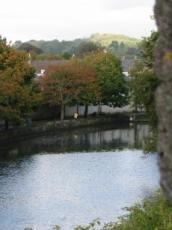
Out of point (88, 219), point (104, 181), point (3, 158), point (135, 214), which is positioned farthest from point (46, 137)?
point (135, 214)

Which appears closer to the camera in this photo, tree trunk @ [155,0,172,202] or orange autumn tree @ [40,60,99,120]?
tree trunk @ [155,0,172,202]

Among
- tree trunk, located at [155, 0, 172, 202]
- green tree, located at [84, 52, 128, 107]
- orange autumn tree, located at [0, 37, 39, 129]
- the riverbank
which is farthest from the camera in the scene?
green tree, located at [84, 52, 128, 107]

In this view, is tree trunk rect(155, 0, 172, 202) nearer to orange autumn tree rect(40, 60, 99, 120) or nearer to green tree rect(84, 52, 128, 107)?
orange autumn tree rect(40, 60, 99, 120)

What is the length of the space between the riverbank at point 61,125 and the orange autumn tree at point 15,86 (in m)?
1.61

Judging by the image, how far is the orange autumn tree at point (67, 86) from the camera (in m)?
79.2

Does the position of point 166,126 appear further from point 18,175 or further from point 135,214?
point 18,175

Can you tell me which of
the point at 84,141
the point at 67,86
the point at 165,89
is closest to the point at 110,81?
the point at 67,86

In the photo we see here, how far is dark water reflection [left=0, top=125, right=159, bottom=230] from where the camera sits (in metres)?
30.7

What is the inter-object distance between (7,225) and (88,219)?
3.86 meters

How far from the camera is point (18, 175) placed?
42.8 m

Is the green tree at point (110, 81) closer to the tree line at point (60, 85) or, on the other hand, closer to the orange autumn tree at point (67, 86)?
the tree line at point (60, 85)

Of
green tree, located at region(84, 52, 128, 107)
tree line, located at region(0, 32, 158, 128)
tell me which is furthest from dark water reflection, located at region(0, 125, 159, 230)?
green tree, located at region(84, 52, 128, 107)

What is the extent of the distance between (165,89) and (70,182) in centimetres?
3636

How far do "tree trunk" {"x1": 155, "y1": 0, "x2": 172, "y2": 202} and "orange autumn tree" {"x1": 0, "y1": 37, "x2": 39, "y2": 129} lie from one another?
2325 inches
